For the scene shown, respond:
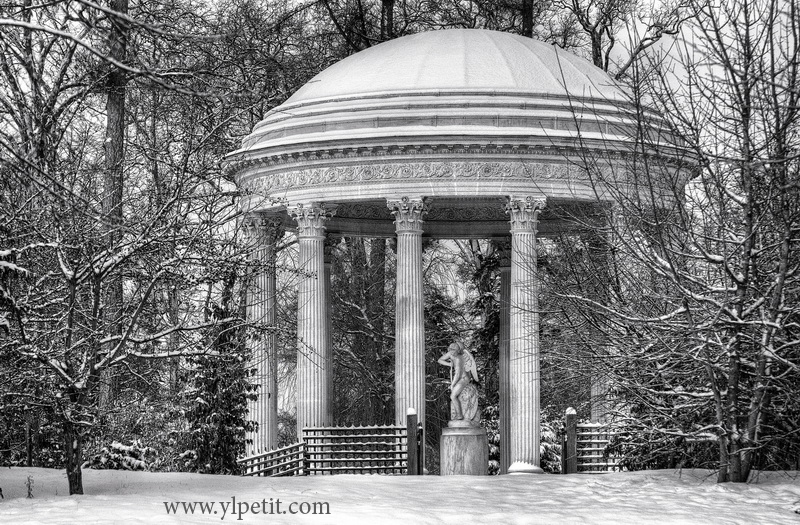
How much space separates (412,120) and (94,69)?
11239 mm

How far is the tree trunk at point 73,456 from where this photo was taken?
23.5m

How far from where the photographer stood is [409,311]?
135 ft

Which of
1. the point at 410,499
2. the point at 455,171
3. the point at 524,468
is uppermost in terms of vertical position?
the point at 455,171

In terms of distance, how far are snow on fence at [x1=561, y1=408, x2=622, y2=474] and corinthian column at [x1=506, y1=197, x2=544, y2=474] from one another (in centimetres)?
239

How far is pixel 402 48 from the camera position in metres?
45.0

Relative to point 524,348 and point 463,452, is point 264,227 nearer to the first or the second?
point 524,348

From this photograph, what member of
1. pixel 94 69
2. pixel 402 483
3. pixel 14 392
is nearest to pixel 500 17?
pixel 94 69

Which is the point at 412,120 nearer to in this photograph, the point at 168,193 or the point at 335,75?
the point at 335,75

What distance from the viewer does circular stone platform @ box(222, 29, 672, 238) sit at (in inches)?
1571

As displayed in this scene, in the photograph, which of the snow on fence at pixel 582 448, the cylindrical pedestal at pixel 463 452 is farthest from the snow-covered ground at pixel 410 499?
the cylindrical pedestal at pixel 463 452

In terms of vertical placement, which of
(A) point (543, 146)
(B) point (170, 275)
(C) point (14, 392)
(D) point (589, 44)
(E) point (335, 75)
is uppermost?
(D) point (589, 44)

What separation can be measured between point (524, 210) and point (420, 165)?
128 inches

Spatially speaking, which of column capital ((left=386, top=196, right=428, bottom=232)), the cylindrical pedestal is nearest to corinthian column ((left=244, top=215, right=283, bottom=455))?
column capital ((left=386, top=196, right=428, bottom=232))

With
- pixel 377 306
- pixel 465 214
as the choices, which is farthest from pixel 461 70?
pixel 377 306
